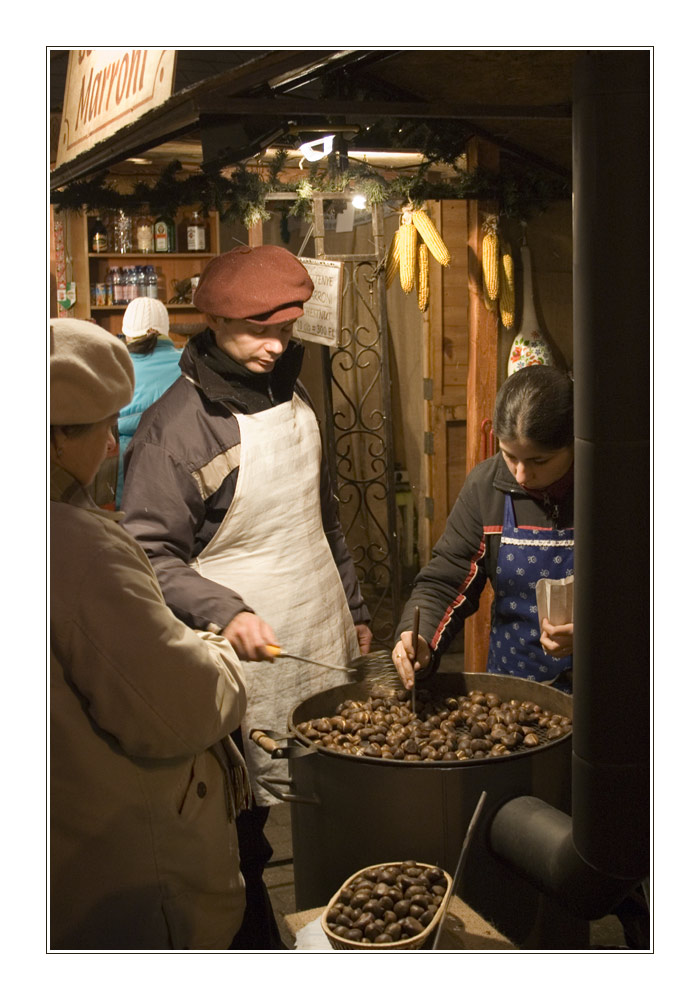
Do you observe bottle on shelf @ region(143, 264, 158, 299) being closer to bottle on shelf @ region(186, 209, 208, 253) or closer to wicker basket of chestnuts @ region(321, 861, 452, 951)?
bottle on shelf @ region(186, 209, 208, 253)

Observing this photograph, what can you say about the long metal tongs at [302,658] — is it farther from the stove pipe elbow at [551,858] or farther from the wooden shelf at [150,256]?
the wooden shelf at [150,256]

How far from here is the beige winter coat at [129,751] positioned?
4.89 feet

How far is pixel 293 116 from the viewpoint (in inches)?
87.7

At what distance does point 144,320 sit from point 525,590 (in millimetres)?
1103

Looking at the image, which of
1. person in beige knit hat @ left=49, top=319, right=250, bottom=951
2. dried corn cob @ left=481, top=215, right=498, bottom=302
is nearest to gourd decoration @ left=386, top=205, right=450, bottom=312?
dried corn cob @ left=481, top=215, right=498, bottom=302

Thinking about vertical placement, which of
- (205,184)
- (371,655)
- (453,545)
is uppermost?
(205,184)

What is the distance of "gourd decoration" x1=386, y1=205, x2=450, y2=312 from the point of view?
2682 millimetres

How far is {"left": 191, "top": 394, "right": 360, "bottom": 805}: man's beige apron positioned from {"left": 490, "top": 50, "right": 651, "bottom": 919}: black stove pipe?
2.16 feet

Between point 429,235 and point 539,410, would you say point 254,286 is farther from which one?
point 429,235

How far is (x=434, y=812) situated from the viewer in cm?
199
